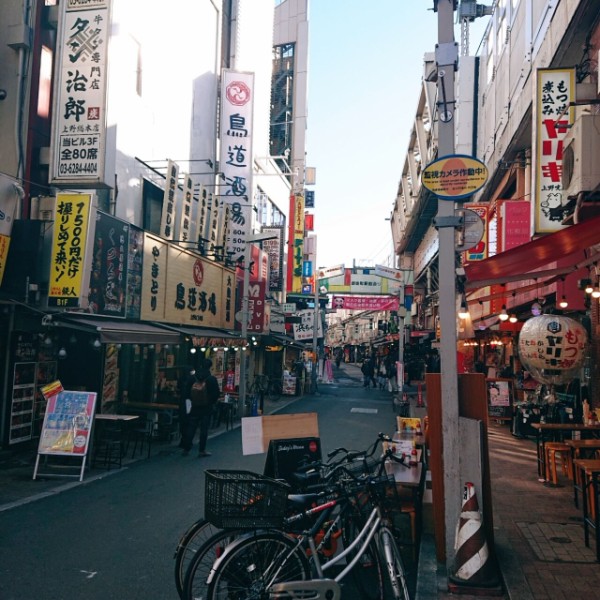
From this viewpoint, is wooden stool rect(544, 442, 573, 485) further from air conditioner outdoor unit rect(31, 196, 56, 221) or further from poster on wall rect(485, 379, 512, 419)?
air conditioner outdoor unit rect(31, 196, 56, 221)

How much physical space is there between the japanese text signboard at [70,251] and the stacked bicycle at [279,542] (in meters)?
7.93

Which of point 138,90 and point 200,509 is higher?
point 138,90

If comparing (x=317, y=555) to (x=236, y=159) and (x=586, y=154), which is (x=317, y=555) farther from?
(x=236, y=159)

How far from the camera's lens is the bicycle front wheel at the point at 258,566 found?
451 cm

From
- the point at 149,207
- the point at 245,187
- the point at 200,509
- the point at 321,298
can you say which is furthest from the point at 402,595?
the point at 321,298

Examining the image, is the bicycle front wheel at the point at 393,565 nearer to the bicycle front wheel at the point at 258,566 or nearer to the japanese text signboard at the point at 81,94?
the bicycle front wheel at the point at 258,566

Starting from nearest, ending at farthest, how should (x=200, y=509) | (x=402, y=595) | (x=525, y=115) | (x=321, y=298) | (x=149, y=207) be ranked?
(x=402, y=595) → (x=200, y=509) → (x=525, y=115) → (x=149, y=207) → (x=321, y=298)

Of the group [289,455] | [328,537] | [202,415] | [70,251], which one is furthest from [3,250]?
[328,537]

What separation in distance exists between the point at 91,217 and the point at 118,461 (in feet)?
16.6

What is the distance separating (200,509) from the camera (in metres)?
8.38

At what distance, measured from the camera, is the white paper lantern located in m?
8.48

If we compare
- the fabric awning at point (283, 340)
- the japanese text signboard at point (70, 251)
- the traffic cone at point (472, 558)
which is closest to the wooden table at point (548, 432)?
the traffic cone at point (472, 558)

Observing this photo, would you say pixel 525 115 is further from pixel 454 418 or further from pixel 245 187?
pixel 454 418

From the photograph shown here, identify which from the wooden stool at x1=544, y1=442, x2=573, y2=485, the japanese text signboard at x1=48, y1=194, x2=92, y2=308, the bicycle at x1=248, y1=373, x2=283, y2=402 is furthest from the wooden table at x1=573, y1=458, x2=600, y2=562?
the bicycle at x1=248, y1=373, x2=283, y2=402
